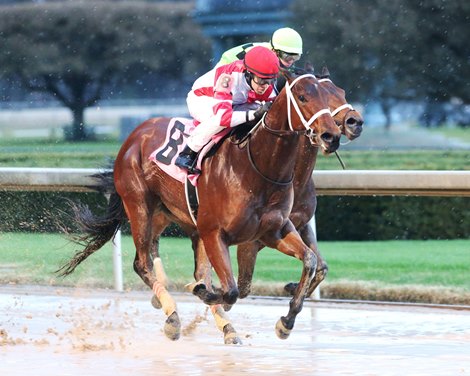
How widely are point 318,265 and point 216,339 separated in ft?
2.34

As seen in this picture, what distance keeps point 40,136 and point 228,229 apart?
1086 centimetres

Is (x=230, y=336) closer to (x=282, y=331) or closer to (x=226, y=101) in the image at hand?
(x=282, y=331)

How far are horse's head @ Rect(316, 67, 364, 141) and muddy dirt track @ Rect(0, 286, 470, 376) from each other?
1135 millimetres

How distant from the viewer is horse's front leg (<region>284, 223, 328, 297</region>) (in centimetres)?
802

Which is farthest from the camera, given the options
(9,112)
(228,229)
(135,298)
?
(9,112)

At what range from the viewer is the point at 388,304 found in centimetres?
937

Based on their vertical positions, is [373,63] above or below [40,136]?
above

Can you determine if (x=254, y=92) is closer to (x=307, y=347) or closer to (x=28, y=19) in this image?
(x=307, y=347)

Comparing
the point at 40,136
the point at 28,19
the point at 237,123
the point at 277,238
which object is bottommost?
the point at 40,136

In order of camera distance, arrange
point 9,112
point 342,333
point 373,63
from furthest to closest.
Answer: point 9,112
point 373,63
point 342,333

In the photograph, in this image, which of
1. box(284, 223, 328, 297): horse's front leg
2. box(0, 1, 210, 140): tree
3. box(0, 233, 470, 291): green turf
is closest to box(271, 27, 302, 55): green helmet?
box(284, 223, 328, 297): horse's front leg

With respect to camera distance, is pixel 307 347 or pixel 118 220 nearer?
pixel 307 347

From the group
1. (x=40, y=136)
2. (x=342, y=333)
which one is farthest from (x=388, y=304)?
(x=40, y=136)

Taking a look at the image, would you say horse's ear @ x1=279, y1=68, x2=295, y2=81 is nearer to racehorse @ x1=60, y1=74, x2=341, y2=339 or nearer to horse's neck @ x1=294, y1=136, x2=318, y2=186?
racehorse @ x1=60, y1=74, x2=341, y2=339
